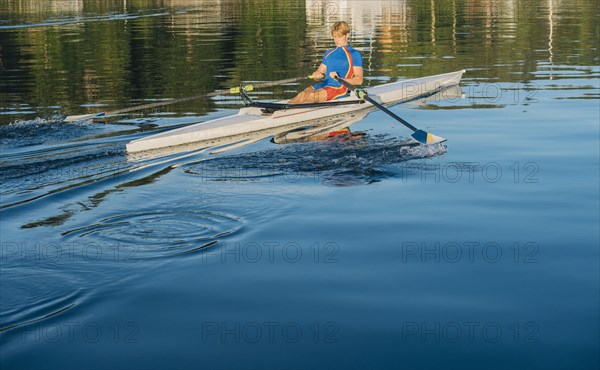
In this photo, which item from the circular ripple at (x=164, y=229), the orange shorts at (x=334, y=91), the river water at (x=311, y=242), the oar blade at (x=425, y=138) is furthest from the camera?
the orange shorts at (x=334, y=91)

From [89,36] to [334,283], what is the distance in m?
38.9

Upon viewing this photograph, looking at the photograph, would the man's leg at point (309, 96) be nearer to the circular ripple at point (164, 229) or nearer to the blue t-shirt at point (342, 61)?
the blue t-shirt at point (342, 61)

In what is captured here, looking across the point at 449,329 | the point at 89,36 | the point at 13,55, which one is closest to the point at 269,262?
the point at 449,329

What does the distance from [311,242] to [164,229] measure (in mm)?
1655

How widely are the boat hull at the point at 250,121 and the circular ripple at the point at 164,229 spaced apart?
152 inches

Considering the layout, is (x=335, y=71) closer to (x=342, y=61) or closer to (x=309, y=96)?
(x=342, y=61)

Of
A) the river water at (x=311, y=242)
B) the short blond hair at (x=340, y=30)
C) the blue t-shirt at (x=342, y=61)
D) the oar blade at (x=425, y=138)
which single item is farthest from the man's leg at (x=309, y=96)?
the oar blade at (x=425, y=138)

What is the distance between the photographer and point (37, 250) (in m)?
8.64

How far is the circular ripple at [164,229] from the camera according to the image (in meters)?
8.84

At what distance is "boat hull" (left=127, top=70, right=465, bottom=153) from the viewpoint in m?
13.9

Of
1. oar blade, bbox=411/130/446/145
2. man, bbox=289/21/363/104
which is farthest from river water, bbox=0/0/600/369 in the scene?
man, bbox=289/21/363/104

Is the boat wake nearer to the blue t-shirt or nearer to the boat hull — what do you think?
the boat hull

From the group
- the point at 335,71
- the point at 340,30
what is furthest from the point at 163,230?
the point at 335,71

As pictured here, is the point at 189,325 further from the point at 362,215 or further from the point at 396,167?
the point at 396,167
